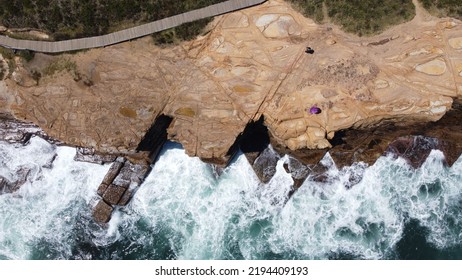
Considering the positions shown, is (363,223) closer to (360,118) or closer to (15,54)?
(360,118)

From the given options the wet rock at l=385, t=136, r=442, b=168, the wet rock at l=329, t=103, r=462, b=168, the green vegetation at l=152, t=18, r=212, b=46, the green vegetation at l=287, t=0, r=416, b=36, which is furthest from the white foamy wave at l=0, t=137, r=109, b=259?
the wet rock at l=385, t=136, r=442, b=168

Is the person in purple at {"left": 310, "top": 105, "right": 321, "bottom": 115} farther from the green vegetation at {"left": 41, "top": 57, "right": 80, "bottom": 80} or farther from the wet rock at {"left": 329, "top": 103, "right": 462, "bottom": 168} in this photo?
the green vegetation at {"left": 41, "top": 57, "right": 80, "bottom": 80}

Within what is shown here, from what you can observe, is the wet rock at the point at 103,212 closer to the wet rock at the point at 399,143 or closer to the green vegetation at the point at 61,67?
the green vegetation at the point at 61,67

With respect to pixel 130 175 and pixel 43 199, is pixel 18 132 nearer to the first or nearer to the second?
pixel 43 199

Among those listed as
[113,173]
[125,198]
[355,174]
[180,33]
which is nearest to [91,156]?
[113,173]

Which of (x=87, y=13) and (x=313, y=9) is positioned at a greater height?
(x=87, y=13)
